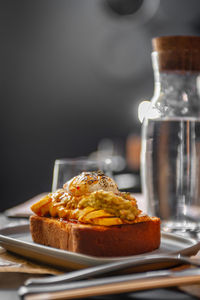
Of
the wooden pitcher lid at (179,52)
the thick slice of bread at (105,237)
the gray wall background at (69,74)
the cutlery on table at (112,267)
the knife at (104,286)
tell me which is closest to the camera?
the knife at (104,286)

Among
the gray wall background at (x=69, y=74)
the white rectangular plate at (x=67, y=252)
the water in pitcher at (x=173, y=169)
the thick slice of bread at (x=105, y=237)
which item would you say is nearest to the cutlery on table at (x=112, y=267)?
the white rectangular plate at (x=67, y=252)

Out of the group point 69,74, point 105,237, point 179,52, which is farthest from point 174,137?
point 69,74

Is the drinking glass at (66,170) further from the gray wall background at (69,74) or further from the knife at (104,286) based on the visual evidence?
the gray wall background at (69,74)

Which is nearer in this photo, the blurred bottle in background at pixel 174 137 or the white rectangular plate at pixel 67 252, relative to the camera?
the white rectangular plate at pixel 67 252

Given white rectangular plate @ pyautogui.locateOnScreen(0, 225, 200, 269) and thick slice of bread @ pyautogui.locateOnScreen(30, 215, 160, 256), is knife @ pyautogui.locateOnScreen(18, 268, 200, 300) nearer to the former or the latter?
white rectangular plate @ pyautogui.locateOnScreen(0, 225, 200, 269)

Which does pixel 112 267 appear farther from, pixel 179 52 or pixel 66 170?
pixel 179 52

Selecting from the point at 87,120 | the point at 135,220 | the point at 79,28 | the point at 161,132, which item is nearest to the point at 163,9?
the point at 79,28
